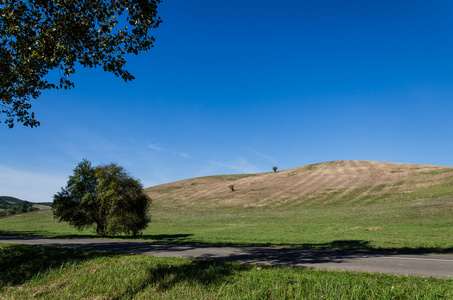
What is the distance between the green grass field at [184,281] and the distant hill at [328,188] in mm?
45471

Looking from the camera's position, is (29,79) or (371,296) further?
(29,79)

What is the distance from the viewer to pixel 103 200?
84.2 ft

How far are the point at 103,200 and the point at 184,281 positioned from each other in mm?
21110

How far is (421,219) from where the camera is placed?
29016 millimetres

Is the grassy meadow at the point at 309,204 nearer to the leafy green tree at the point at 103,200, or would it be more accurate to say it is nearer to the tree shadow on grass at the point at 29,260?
the leafy green tree at the point at 103,200

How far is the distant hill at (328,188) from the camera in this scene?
51.3 meters

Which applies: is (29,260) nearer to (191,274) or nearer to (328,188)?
(191,274)

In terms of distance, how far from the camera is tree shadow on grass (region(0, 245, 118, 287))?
9078 mm

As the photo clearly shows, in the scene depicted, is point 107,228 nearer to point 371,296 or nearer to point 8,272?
point 8,272

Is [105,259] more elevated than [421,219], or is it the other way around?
[421,219]

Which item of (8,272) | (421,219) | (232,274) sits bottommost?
(8,272)

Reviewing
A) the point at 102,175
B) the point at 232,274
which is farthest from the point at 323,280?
the point at 102,175

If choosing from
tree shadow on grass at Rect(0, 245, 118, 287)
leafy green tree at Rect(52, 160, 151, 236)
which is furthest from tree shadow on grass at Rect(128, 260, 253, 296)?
leafy green tree at Rect(52, 160, 151, 236)

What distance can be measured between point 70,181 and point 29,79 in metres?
17.2
